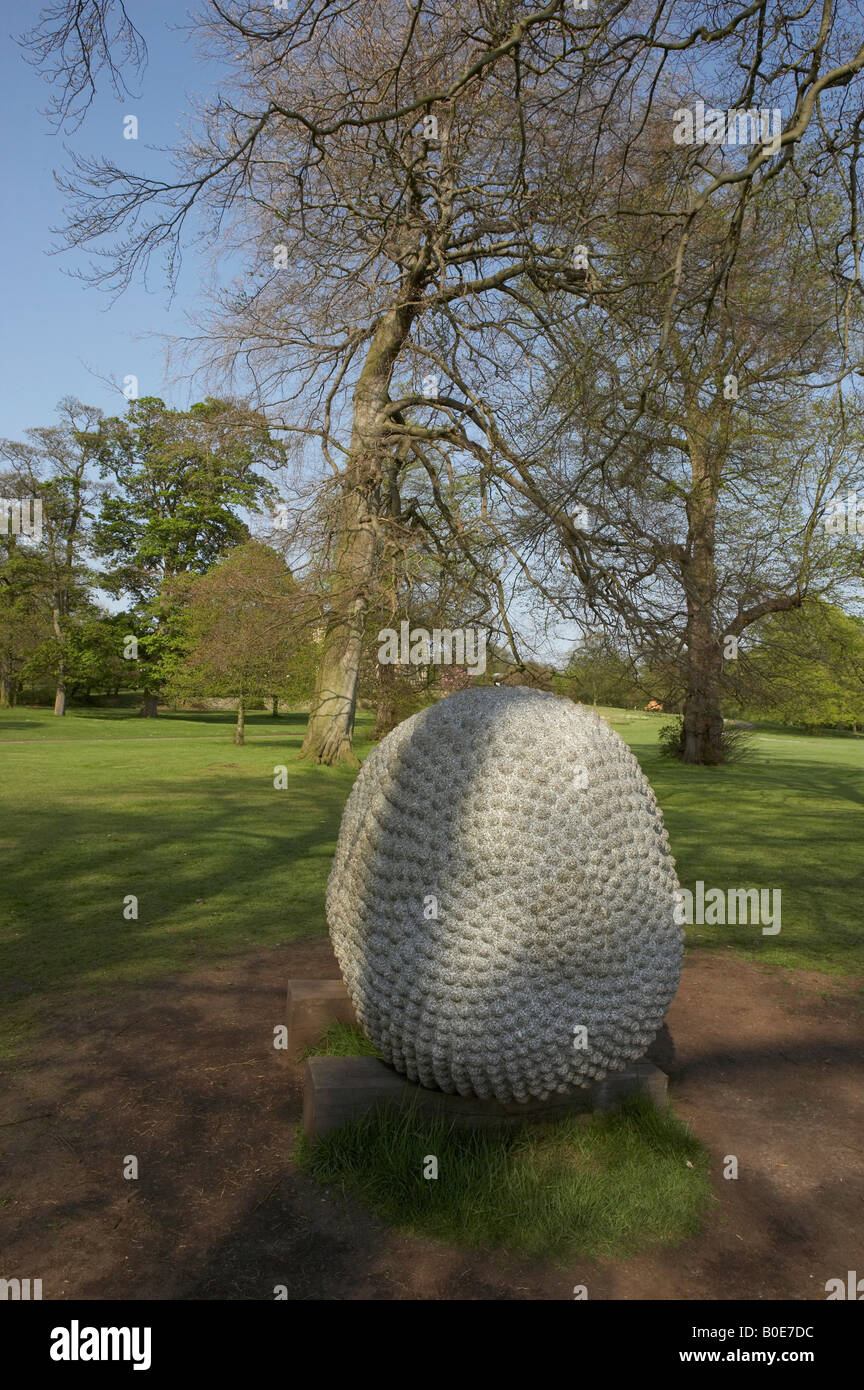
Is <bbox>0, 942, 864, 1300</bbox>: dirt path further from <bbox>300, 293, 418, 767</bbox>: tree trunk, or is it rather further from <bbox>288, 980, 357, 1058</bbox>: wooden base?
<bbox>300, 293, 418, 767</bbox>: tree trunk

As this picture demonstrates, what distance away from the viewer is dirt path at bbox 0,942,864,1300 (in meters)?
3.07

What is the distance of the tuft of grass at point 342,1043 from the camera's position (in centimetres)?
464

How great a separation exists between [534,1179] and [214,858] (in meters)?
7.32

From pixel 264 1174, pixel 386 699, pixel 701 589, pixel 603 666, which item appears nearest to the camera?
pixel 264 1174

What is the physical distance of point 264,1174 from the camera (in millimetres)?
3693

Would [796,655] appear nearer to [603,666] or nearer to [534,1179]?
[603,666]

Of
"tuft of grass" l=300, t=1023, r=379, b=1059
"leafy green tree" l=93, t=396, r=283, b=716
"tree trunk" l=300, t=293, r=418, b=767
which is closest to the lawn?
"tree trunk" l=300, t=293, r=418, b=767

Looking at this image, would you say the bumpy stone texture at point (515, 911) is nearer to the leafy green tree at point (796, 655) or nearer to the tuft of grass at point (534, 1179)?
the tuft of grass at point (534, 1179)

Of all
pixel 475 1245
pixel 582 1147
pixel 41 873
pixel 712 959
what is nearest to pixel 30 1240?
pixel 475 1245

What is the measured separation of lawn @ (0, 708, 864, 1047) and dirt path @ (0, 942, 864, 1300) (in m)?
0.90

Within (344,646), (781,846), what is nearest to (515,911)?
(781,846)

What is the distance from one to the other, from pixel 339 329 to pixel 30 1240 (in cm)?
1280

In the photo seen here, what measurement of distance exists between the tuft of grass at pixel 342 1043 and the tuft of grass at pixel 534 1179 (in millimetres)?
748
